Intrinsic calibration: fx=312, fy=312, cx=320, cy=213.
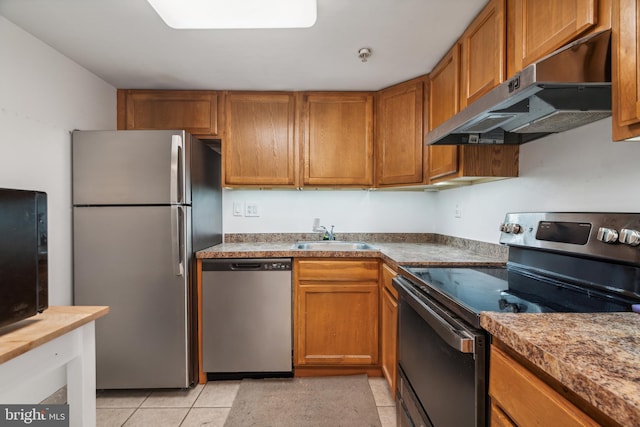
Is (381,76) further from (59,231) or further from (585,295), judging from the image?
(59,231)

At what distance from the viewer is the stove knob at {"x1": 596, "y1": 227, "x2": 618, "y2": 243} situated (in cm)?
100

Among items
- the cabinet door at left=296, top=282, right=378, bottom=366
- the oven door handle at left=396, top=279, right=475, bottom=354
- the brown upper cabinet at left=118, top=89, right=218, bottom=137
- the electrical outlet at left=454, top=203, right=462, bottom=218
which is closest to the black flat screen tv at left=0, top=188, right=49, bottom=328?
the oven door handle at left=396, top=279, right=475, bottom=354

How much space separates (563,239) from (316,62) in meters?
1.63

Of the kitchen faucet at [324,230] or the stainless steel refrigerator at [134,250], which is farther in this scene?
the kitchen faucet at [324,230]

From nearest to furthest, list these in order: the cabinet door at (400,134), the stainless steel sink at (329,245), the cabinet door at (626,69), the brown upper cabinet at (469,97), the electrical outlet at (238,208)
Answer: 1. the cabinet door at (626,69)
2. the brown upper cabinet at (469,97)
3. the cabinet door at (400,134)
4. the stainless steel sink at (329,245)
5. the electrical outlet at (238,208)

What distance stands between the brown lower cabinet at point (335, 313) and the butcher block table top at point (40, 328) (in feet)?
4.00

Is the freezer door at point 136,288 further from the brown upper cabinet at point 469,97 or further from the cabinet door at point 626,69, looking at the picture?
the cabinet door at point 626,69

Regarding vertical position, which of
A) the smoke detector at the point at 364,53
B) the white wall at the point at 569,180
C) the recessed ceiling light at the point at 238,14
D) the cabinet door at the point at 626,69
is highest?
the recessed ceiling light at the point at 238,14

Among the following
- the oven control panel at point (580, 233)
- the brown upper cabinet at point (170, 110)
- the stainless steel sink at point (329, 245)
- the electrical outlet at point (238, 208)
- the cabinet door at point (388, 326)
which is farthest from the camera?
the electrical outlet at point (238, 208)

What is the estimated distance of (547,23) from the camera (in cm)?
104

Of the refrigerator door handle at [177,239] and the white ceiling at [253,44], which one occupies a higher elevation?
the white ceiling at [253,44]

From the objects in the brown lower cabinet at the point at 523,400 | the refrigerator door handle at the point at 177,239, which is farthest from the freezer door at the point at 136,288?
the brown lower cabinet at the point at 523,400

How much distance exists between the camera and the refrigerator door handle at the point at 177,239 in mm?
1908

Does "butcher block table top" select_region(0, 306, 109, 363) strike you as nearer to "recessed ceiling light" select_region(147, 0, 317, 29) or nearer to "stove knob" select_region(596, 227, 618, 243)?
"recessed ceiling light" select_region(147, 0, 317, 29)
